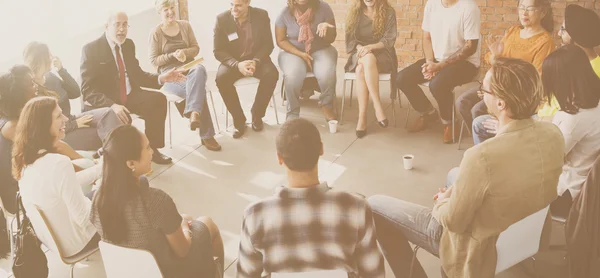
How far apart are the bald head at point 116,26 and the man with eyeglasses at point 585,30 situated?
324 centimetres

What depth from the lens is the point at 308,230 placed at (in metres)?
2.05

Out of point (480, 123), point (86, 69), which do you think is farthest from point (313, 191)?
point (86, 69)

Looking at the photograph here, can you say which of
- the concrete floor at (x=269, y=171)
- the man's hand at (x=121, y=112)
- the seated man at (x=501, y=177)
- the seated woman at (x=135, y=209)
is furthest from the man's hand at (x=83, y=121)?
the seated man at (x=501, y=177)

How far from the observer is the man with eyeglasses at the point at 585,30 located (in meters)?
3.32

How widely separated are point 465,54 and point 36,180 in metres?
3.55

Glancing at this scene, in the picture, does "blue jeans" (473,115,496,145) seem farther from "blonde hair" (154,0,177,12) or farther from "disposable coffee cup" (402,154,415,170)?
"blonde hair" (154,0,177,12)

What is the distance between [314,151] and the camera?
210 cm

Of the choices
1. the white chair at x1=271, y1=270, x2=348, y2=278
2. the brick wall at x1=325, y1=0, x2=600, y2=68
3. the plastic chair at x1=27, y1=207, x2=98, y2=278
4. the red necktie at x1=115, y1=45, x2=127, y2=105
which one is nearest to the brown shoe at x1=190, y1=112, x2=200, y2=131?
the red necktie at x1=115, y1=45, x2=127, y2=105

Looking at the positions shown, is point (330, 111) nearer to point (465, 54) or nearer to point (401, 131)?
point (401, 131)

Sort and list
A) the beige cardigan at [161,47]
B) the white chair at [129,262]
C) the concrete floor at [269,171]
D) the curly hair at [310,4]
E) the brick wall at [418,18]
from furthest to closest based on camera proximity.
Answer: the brick wall at [418,18], the curly hair at [310,4], the beige cardigan at [161,47], the concrete floor at [269,171], the white chair at [129,262]

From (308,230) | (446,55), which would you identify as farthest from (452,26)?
(308,230)

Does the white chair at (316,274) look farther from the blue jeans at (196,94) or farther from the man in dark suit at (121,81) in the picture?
the blue jeans at (196,94)

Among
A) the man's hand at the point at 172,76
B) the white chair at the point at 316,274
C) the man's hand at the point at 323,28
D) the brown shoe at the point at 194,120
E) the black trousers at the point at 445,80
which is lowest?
the brown shoe at the point at 194,120

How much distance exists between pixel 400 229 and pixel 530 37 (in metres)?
2.42
